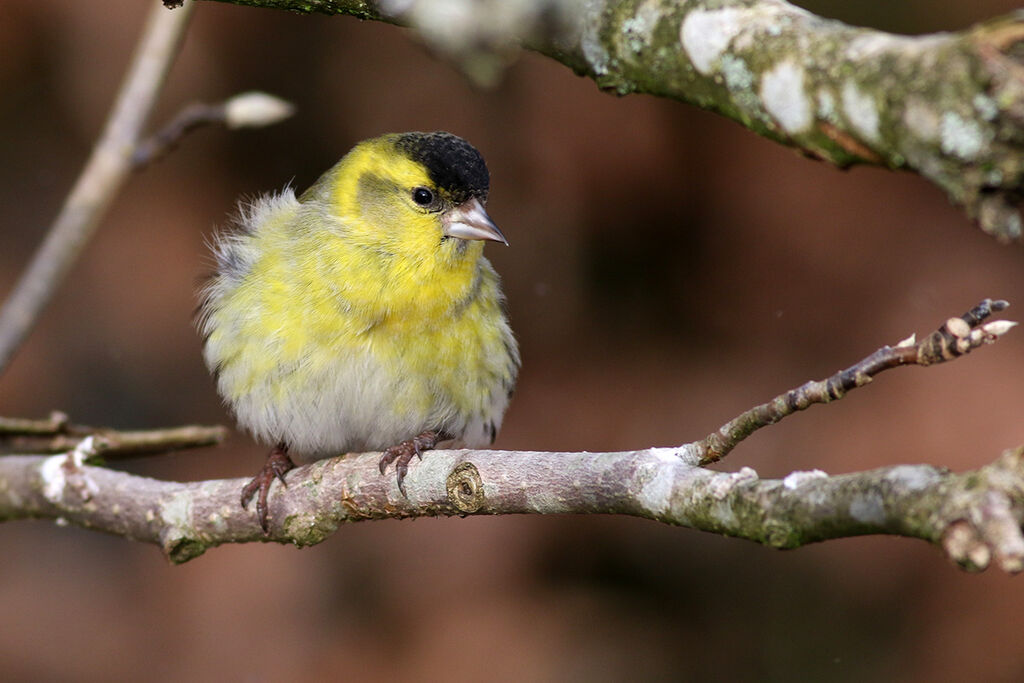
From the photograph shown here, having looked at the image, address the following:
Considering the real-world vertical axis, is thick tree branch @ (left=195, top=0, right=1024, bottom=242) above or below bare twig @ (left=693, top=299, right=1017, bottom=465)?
above

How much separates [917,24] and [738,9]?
3786mm

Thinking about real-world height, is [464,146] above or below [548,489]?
above

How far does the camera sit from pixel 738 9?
1529 mm

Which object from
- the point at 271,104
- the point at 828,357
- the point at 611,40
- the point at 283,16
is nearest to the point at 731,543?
the point at 828,357

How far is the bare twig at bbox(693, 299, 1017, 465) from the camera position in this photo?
62.4 inches

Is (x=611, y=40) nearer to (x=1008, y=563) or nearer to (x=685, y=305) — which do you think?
(x=1008, y=563)

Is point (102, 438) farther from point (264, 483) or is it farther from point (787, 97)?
point (787, 97)

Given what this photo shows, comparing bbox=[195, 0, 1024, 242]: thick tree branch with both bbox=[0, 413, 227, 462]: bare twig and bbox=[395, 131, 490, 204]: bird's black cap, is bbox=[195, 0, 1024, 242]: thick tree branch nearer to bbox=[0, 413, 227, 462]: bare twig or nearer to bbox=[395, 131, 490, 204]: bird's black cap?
bbox=[395, 131, 490, 204]: bird's black cap

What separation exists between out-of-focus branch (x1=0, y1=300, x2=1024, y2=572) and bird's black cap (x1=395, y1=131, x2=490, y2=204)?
928 mm

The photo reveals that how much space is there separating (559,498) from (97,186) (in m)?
2.57

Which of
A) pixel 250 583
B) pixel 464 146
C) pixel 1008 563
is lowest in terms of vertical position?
pixel 1008 563

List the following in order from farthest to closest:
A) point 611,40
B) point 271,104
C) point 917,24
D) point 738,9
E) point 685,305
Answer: point 685,305, point 917,24, point 271,104, point 611,40, point 738,9

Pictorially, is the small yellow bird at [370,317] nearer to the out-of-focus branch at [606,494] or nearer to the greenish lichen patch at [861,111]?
the out-of-focus branch at [606,494]

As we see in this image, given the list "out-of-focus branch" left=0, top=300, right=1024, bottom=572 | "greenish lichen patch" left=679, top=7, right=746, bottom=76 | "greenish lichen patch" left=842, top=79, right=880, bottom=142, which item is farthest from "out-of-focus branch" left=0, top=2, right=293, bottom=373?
"greenish lichen patch" left=842, top=79, right=880, bottom=142
